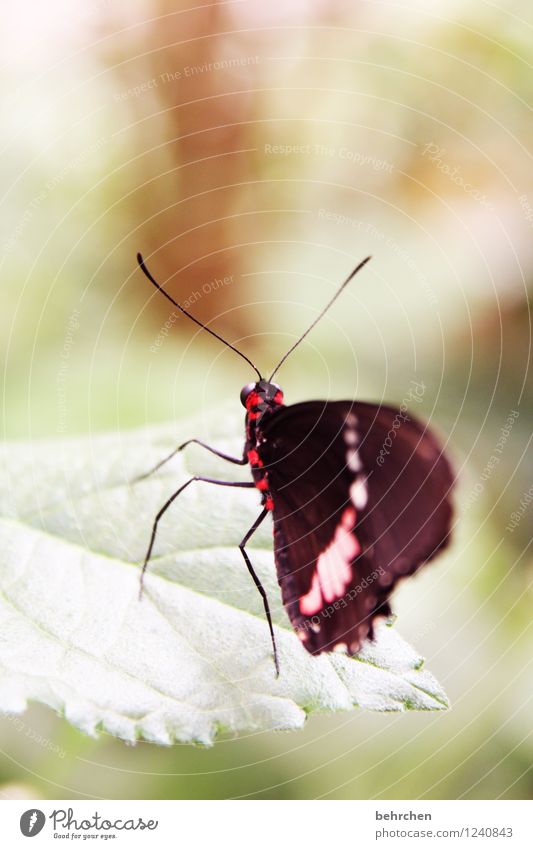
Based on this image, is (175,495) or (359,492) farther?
(175,495)

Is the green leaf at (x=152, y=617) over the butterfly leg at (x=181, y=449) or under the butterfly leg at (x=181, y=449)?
under

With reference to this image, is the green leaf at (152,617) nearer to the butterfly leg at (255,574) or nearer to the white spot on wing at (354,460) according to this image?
the butterfly leg at (255,574)

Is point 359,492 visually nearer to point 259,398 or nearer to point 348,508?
point 348,508

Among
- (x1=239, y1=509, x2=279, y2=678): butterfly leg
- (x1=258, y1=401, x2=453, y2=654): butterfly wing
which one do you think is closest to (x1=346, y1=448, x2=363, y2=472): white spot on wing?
(x1=258, y1=401, x2=453, y2=654): butterfly wing

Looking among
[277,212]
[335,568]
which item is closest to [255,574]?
[335,568]

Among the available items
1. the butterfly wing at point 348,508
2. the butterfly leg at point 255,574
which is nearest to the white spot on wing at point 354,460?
the butterfly wing at point 348,508

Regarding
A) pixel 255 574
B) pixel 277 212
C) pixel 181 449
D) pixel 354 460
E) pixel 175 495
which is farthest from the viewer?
pixel 277 212

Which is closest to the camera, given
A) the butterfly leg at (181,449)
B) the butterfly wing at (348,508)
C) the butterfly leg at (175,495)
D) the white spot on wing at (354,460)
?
the butterfly wing at (348,508)
